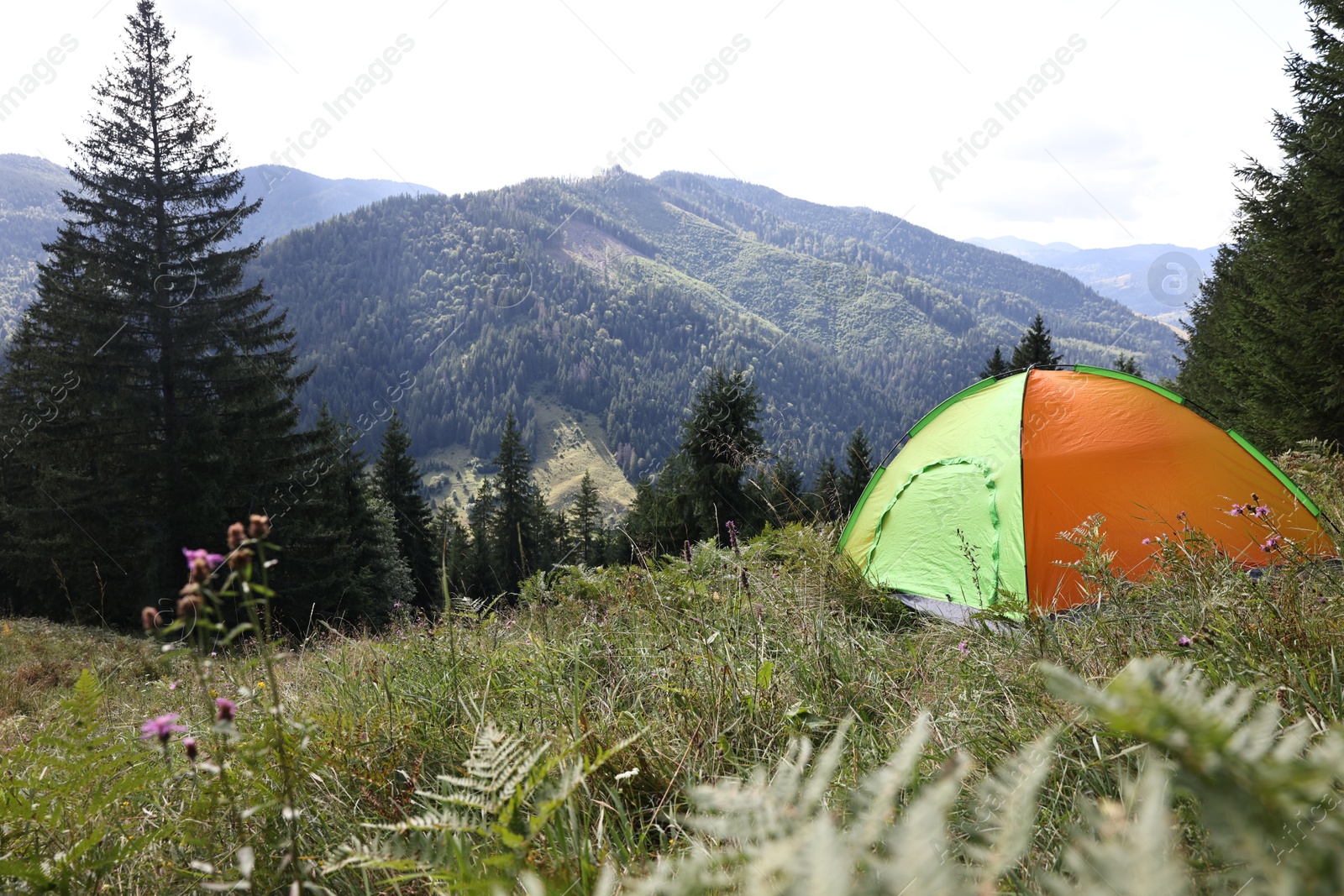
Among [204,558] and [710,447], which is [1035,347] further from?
[204,558]

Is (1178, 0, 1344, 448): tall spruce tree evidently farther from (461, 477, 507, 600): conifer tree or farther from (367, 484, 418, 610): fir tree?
(461, 477, 507, 600): conifer tree

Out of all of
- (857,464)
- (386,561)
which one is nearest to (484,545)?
(386,561)

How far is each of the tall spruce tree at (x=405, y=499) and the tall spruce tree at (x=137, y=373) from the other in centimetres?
1485

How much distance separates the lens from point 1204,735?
1.08 ft

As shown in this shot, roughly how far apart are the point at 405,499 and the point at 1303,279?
113 feet

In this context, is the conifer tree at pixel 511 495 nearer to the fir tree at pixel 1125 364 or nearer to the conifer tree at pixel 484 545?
the conifer tree at pixel 484 545

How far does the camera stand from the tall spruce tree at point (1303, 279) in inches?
376

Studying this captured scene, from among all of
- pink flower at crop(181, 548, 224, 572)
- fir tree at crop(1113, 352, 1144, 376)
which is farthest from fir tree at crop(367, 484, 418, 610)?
pink flower at crop(181, 548, 224, 572)

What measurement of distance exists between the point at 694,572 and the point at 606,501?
145 m

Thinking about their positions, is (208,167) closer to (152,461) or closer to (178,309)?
(178,309)

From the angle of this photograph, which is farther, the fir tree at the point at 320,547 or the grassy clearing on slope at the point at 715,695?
the fir tree at the point at 320,547

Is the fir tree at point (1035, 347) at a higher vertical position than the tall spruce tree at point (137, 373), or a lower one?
higher

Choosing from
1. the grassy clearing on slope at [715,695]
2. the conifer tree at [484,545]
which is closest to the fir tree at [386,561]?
the conifer tree at [484,545]

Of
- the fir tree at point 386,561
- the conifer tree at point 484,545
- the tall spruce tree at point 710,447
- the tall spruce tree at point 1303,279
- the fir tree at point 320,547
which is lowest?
the conifer tree at point 484,545
